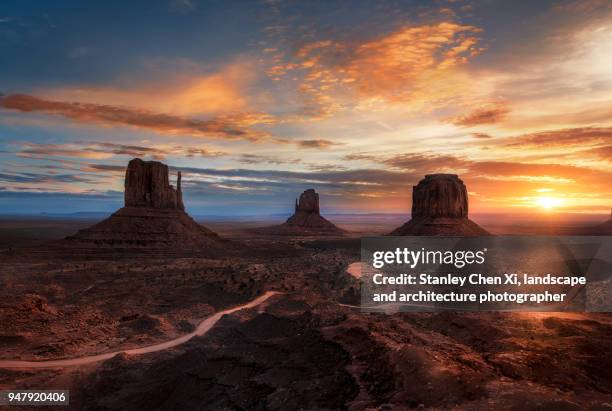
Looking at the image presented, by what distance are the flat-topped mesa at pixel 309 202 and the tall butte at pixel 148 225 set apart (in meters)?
86.1

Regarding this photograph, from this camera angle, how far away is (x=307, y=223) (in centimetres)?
18488

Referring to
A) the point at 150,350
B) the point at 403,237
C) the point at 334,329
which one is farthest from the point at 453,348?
the point at 403,237

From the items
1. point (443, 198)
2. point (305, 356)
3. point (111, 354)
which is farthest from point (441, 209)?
point (111, 354)

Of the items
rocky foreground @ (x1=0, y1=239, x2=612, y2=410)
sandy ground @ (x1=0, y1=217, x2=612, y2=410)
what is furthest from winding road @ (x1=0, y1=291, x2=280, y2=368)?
rocky foreground @ (x1=0, y1=239, x2=612, y2=410)

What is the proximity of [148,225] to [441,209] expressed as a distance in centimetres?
8219

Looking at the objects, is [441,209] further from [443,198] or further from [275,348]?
[275,348]

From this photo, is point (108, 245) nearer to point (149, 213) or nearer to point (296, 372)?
point (149, 213)

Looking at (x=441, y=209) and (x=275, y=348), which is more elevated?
(x=441, y=209)

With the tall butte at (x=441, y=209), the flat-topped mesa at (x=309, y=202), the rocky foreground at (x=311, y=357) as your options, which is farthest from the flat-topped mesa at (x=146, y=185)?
the flat-topped mesa at (x=309, y=202)

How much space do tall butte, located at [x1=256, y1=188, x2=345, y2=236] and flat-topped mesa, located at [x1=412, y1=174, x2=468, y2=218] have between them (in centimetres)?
6889

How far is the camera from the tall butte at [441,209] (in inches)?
4011

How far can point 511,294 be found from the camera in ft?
139

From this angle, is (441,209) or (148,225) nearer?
(148,225)

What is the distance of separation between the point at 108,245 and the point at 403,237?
7675 centimetres
